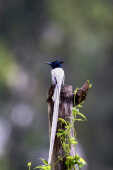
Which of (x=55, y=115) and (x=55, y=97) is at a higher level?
(x=55, y=97)

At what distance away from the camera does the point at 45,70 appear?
1410 cm

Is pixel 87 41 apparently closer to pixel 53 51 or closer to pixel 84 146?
pixel 53 51

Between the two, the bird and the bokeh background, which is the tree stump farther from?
the bokeh background

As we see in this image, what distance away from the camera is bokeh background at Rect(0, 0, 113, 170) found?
45.3ft

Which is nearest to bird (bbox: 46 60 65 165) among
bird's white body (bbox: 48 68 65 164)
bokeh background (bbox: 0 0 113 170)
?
bird's white body (bbox: 48 68 65 164)

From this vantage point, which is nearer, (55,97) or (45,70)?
(55,97)

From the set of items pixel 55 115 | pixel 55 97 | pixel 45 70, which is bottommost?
pixel 55 115

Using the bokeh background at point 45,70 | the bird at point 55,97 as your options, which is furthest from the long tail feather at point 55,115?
the bokeh background at point 45,70

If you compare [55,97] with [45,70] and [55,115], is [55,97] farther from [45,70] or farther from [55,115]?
[45,70]

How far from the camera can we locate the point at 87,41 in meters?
14.2

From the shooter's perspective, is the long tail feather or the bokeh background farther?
the bokeh background

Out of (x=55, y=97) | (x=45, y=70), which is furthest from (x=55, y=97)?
(x=45, y=70)

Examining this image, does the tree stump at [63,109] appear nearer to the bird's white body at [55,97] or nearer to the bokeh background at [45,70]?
the bird's white body at [55,97]

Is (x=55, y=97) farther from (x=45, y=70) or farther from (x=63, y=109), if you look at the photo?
(x=45, y=70)
